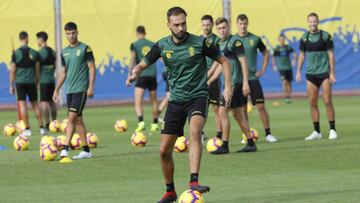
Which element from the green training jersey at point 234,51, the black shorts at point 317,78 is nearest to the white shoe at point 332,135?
the black shorts at point 317,78

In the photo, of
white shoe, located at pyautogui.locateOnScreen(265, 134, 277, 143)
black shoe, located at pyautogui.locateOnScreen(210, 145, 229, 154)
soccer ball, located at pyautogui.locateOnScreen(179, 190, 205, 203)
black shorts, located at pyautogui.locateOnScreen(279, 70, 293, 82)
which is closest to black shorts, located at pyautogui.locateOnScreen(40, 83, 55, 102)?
white shoe, located at pyautogui.locateOnScreen(265, 134, 277, 143)

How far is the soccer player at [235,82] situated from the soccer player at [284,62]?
16.6 m

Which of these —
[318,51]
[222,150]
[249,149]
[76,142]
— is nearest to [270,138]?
[318,51]

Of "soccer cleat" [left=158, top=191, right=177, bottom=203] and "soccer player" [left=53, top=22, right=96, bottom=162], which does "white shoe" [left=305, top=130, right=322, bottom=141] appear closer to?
"soccer player" [left=53, top=22, right=96, bottom=162]

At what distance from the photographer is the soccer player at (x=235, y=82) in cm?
1625

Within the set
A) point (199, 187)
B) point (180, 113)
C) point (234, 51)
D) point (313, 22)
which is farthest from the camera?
point (313, 22)

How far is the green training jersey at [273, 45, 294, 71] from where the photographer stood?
3360 cm

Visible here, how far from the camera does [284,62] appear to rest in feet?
110

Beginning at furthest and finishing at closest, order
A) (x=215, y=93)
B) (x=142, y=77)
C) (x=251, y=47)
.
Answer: (x=142, y=77), (x=251, y=47), (x=215, y=93)

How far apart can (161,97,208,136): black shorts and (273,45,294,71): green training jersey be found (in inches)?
886

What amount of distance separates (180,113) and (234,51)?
17.4ft

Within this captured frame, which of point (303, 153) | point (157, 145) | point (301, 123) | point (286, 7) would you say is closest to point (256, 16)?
point (286, 7)

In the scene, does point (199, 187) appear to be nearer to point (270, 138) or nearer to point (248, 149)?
point (248, 149)

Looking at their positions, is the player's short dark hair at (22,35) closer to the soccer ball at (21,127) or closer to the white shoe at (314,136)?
the soccer ball at (21,127)
